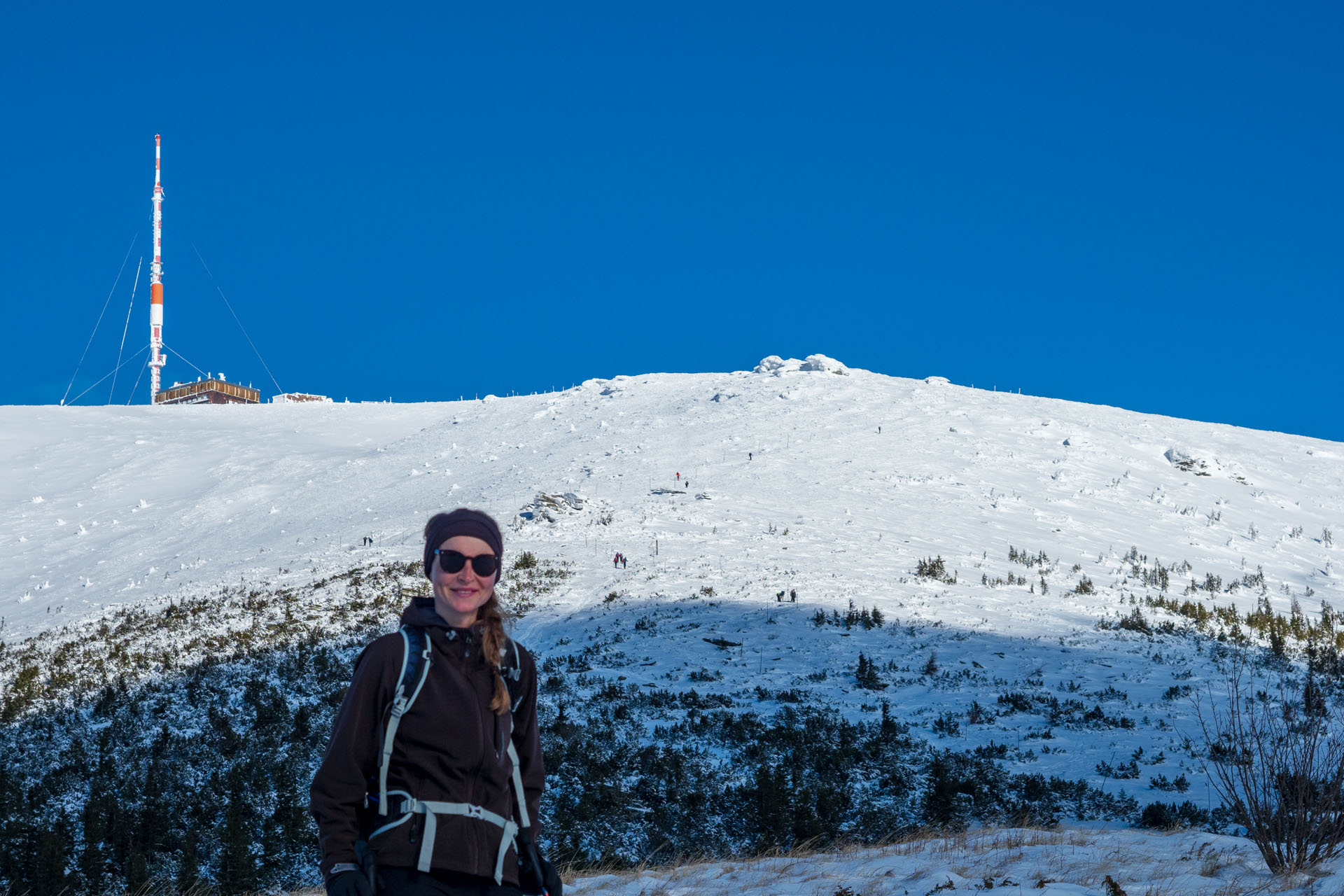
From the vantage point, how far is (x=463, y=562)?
11.3ft

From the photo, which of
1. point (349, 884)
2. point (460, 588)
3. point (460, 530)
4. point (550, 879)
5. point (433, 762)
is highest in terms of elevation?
point (460, 530)

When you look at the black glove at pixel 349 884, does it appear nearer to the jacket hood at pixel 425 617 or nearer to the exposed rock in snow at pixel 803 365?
the jacket hood at pixel 425 617

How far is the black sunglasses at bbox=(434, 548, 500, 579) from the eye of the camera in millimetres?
3426

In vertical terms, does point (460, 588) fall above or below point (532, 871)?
above

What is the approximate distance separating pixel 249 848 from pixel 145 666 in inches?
451

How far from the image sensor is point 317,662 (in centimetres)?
1886

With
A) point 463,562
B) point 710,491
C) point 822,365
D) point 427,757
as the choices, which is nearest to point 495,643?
point 463,562

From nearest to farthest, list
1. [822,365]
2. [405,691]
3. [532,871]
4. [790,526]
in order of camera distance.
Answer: [405,691], [532,871], [790,526], [822,365]

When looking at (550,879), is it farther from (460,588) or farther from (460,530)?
(460,530)

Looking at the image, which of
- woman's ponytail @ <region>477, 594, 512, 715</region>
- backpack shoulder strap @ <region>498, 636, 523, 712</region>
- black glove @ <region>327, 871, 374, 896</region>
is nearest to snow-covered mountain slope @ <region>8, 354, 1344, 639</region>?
backpack shoulder strap @ <region>498, 636, 523, 712</region>

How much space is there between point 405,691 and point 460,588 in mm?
395

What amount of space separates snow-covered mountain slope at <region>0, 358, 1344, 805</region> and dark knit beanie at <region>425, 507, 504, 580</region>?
37.6ft

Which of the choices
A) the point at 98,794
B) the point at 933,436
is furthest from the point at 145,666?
the point at 933,436

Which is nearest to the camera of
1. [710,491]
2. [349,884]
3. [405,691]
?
[349,884]
